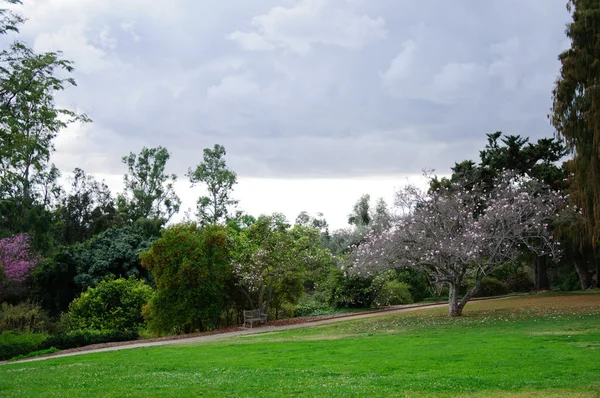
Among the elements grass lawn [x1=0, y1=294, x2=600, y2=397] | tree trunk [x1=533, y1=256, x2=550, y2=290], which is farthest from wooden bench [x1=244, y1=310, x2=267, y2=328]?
tree trunk [x1=533, y1=256, x2=550, y2=290]

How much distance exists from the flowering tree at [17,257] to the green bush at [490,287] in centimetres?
2769

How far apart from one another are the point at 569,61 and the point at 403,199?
8011mm

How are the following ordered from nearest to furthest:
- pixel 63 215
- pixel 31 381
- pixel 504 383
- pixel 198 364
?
1. pixel 504 383
2. pixel 31 381
3. pixel 198 364
4. pixel 63 215

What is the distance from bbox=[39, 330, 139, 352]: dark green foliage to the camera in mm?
19797

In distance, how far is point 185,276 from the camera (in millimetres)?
23000

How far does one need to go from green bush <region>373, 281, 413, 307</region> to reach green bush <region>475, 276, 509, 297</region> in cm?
547

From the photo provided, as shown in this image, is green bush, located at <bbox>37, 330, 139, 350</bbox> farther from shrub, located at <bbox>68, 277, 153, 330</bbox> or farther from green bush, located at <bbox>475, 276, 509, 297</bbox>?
green bush, located at <bbox>475, 276, 509, 297</bbox>

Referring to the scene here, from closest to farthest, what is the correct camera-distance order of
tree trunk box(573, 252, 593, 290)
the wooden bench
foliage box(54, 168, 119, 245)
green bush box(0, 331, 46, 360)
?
green bush box(0, 331, 46, 360)
the wooden bench
tree trunk box(573, 252, 593, 290)
foliage box(54, 168, 119, 245)

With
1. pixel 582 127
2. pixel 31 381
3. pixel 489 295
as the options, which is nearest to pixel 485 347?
pixel 31 381

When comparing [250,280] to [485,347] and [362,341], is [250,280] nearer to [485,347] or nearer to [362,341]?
[362,341]

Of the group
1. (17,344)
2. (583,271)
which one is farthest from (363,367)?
(583,271)

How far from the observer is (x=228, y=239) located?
24.5 meters

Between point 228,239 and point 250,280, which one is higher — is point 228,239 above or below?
above

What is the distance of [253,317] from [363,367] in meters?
13.9
